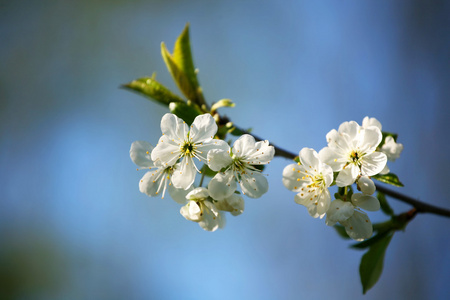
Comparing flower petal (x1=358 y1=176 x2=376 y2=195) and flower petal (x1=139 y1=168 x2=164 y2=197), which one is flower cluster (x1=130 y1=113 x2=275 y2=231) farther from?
flower petal (x1=358 y1=176 x2=376 y2=195)

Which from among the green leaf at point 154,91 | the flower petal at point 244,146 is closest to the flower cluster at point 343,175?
the flower petal at point 244,146

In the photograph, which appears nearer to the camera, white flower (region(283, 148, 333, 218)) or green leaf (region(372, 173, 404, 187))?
white flower (region(283, 148, 333, 218))

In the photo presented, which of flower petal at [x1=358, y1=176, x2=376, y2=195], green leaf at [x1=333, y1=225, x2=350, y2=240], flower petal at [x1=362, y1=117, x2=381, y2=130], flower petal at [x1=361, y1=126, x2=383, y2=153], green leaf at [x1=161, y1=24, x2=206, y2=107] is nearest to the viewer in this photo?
flower petal at [x1=358, y1=176, x2=376, y2=195]

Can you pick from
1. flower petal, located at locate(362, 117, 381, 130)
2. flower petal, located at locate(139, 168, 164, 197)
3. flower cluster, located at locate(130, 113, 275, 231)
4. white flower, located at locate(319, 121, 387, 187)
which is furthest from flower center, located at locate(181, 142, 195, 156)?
flower petal, located at locate(362, 117, 381, 130)

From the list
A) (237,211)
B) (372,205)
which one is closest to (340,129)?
(372,205)

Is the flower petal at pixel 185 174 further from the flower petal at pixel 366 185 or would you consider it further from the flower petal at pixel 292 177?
the flower petal at pixel 366 185

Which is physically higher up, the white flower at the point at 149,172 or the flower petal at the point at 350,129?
the flower petal at the point at 350,129

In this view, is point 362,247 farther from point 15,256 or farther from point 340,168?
point 15,256

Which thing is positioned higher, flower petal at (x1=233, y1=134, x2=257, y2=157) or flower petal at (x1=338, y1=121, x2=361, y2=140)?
flower petal at (x1=338, y1=121, x2=361, y2=140)
